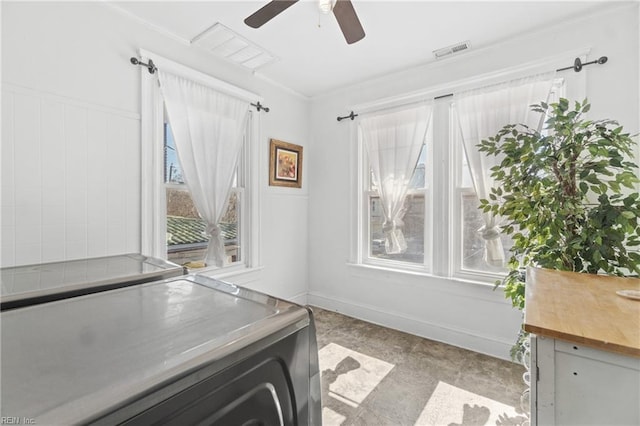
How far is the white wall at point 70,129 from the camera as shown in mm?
1557

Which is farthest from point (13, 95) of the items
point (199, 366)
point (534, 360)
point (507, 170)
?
point (507, 170)

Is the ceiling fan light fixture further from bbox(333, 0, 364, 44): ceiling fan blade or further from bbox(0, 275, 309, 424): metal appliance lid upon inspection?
bbox(0, 275, 309, 424): metal appliance lid

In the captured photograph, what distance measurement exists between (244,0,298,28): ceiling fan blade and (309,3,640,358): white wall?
1636mm

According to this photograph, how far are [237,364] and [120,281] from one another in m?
0.81

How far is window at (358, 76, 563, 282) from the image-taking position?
2531mm

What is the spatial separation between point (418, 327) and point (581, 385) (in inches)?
83.3

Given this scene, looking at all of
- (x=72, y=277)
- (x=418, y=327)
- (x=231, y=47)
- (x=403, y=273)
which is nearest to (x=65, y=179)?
(x=72, y=277)

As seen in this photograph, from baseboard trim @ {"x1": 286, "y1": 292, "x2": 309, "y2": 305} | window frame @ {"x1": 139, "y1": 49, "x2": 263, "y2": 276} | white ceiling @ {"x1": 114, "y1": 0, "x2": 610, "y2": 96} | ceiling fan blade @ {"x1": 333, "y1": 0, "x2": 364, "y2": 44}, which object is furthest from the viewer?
baseboard trim @ {"x1": 286, "y1": 292, "x2": 309, "y2": 305}

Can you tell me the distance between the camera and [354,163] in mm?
3168

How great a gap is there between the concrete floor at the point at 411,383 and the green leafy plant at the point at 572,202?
2.42 ft

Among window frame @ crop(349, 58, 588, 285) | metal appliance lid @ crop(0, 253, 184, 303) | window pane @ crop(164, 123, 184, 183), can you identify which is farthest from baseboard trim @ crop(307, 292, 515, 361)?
metal appliance lid @ crop(0, 253, 184, 303)

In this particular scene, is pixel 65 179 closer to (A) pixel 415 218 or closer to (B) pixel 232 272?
(B) pixel 232 272

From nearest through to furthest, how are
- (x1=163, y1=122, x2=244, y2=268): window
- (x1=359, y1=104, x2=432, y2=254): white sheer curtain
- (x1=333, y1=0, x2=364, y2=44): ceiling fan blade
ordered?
(x1=333, y1=0, x2=364, y2=44): ceiling fan blade < (x1=163, y1=122, x2=244, y2=268): window < (x1=359, y1=104, x2=432, y2=254): white sheer curtain

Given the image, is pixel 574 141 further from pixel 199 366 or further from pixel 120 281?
pixel 120 281
